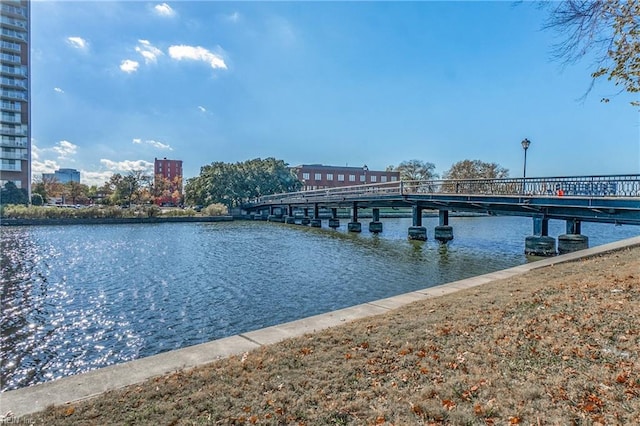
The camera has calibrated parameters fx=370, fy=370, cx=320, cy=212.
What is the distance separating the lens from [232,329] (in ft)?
28.1

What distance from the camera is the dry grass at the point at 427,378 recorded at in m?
3.44

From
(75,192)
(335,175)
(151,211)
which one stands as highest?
(335,175)

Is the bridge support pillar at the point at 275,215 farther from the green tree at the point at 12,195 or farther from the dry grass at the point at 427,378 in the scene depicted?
the dry grass at the point at 427,378

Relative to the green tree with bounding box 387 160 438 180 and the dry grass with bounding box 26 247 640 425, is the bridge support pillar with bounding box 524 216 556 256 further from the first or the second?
the green tree with bounding box 387 160 438 180

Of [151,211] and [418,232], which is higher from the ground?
[151,211]

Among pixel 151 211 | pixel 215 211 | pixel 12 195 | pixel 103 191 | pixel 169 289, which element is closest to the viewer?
pixel 169 289

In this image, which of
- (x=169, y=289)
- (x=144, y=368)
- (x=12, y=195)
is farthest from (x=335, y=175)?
(x=144, y=368)

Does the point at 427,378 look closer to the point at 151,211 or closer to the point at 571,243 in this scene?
the point at 571,243

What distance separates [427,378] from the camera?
4.13 metres

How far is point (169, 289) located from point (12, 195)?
197ft

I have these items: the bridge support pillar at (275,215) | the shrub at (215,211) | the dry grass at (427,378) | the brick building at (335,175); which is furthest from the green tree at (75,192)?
the dry grass at (427,378)

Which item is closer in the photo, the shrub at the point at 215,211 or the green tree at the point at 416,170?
the shrub at the point at 215,211

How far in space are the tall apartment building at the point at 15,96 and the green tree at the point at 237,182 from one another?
90.7 feet

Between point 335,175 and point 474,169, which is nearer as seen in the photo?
point 474,169
